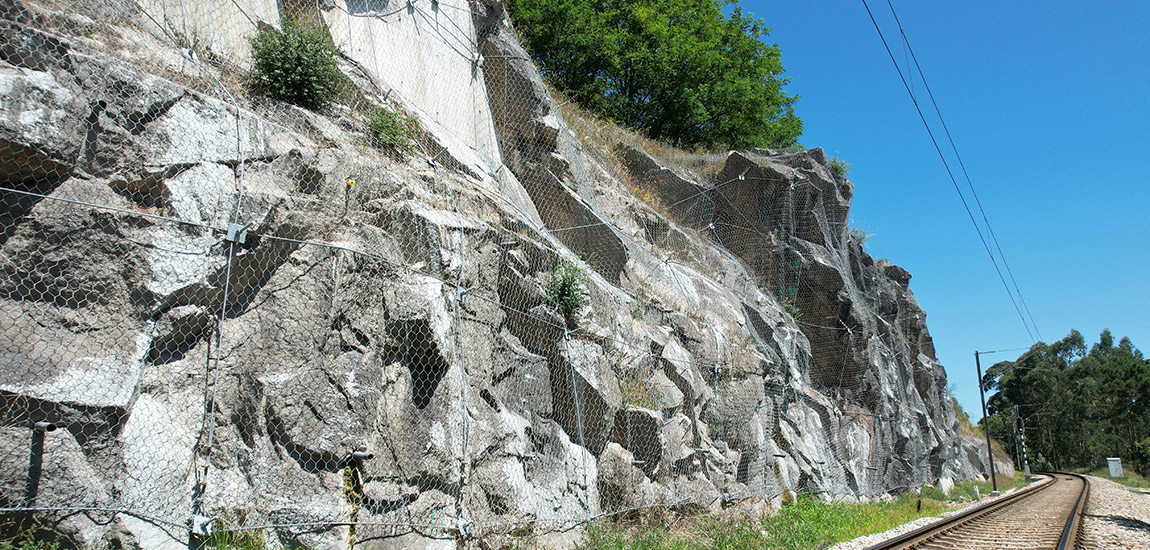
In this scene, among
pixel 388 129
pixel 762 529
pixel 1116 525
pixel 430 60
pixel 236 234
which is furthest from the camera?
pixel 1116 525

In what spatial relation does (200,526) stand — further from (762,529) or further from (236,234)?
(762,529)

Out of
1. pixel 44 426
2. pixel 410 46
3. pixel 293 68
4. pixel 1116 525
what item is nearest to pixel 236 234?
pixel 44 426

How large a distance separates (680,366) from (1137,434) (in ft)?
204

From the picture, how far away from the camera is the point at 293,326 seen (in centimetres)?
484

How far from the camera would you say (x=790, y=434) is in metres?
12.2

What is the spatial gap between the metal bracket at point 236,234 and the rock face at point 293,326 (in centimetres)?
1

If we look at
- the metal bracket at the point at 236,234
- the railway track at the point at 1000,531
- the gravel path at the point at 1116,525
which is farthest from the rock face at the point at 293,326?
the gravel path at the point at 1116,525

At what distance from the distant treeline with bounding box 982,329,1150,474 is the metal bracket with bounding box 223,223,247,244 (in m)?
54.0

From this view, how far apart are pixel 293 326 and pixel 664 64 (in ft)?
53.7

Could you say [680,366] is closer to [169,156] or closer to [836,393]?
[169,156]

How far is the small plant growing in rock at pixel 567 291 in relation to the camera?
7492mm

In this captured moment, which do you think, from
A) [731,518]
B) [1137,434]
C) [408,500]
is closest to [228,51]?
[408,500]

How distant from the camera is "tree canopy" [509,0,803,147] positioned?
57.9 ft

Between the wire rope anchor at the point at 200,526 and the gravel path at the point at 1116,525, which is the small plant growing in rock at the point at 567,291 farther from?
the gravel path at the point at 1116,525
